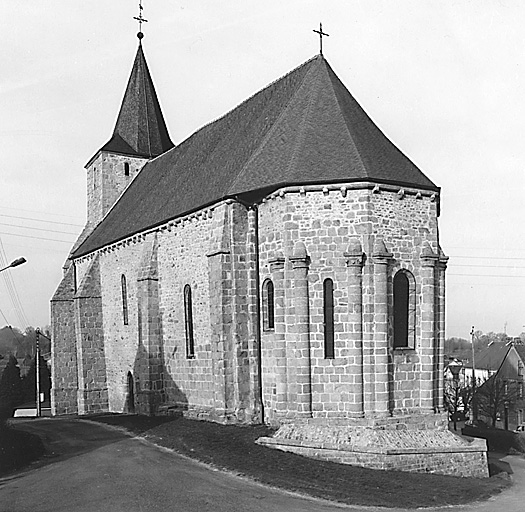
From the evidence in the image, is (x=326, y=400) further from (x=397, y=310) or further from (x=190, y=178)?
(x=190, y=178)

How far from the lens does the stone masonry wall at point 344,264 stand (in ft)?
59.1

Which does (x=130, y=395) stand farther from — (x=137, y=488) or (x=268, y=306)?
(x=137, y=488)

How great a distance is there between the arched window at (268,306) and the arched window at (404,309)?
3740mm

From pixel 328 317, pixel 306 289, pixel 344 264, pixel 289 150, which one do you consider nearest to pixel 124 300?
pixel 289 150

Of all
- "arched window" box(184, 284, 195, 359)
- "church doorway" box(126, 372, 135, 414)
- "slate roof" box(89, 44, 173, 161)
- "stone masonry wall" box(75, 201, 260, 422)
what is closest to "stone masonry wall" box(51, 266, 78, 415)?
"church doorway" box(126, 372, 135, 414)

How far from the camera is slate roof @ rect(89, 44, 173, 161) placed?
3778 centimetres

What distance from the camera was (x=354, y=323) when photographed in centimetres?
1795

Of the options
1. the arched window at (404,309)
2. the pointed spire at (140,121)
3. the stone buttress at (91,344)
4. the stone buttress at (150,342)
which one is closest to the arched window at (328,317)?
the arched window at (404,309)

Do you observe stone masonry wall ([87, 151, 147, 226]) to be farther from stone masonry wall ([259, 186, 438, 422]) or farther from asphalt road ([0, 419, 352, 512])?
asphalt road ([0, 419, 352, 512])

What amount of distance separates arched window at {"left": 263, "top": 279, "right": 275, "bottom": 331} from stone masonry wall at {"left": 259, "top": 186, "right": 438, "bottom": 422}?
87 centimetres

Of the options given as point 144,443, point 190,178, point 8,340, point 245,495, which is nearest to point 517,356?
point 190,178

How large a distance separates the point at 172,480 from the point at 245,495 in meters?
1.74

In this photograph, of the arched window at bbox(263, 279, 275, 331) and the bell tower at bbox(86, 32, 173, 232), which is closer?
the arched window at bbox(263, 279, 275, 331)

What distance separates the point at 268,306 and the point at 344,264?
10.3 feet
